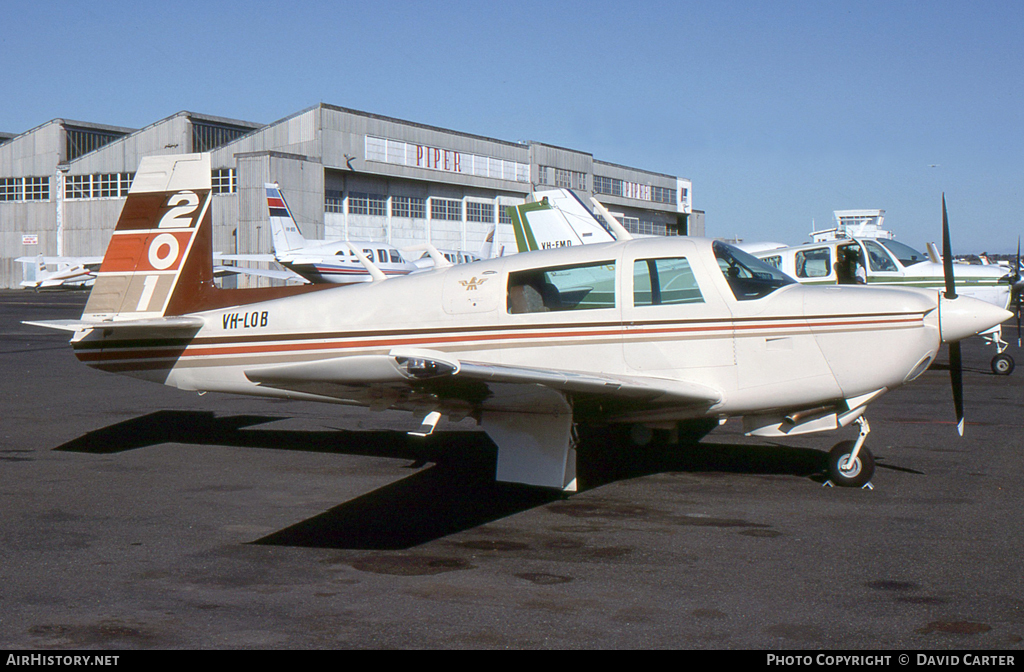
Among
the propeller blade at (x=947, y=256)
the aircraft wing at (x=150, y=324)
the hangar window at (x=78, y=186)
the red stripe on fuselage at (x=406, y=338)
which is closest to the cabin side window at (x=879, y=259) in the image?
the propeller blade at (x=947, y=256)

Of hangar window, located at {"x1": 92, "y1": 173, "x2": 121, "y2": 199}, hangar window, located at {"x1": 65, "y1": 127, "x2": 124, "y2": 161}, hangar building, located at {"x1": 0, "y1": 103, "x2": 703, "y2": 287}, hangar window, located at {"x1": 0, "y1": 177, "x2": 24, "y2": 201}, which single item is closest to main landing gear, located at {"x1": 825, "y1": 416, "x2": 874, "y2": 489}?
hangar building, located at {"x1": 0, "y1": 103, "x2": 703, "y2": 287}

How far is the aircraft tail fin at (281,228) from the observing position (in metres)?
35.7

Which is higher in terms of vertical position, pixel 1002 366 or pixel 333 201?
pixel 333 201

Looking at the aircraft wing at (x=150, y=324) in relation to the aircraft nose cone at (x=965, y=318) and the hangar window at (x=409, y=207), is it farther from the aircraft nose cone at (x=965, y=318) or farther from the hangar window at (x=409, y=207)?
the hangar window at (x=409, y=207)

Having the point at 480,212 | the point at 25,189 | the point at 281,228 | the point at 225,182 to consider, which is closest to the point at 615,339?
the point at 281,228

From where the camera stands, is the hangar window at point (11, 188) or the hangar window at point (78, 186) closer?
the hangar window at point (78, 186)

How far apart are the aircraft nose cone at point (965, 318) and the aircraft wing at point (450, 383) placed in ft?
5.75

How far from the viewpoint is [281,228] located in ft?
118

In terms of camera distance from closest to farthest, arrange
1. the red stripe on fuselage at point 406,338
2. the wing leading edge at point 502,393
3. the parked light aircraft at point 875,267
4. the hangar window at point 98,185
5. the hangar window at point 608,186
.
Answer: the wing leading edge at point 502,393
the red stripe on fuselage at point 406,338
the parked light aircraft at point 875,267
the hangar window at point 98,185
the hangar window at point 608,186

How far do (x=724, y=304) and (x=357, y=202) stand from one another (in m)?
46.3

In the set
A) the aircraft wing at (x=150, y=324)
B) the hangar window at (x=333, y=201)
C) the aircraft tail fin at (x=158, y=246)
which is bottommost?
the aircraft wing at (x=150, y=324)

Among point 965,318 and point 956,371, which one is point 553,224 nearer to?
point 956,371

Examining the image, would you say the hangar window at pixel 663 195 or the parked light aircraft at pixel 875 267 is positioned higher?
the hangar window at pixel 663 195

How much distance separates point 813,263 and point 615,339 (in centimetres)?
988
